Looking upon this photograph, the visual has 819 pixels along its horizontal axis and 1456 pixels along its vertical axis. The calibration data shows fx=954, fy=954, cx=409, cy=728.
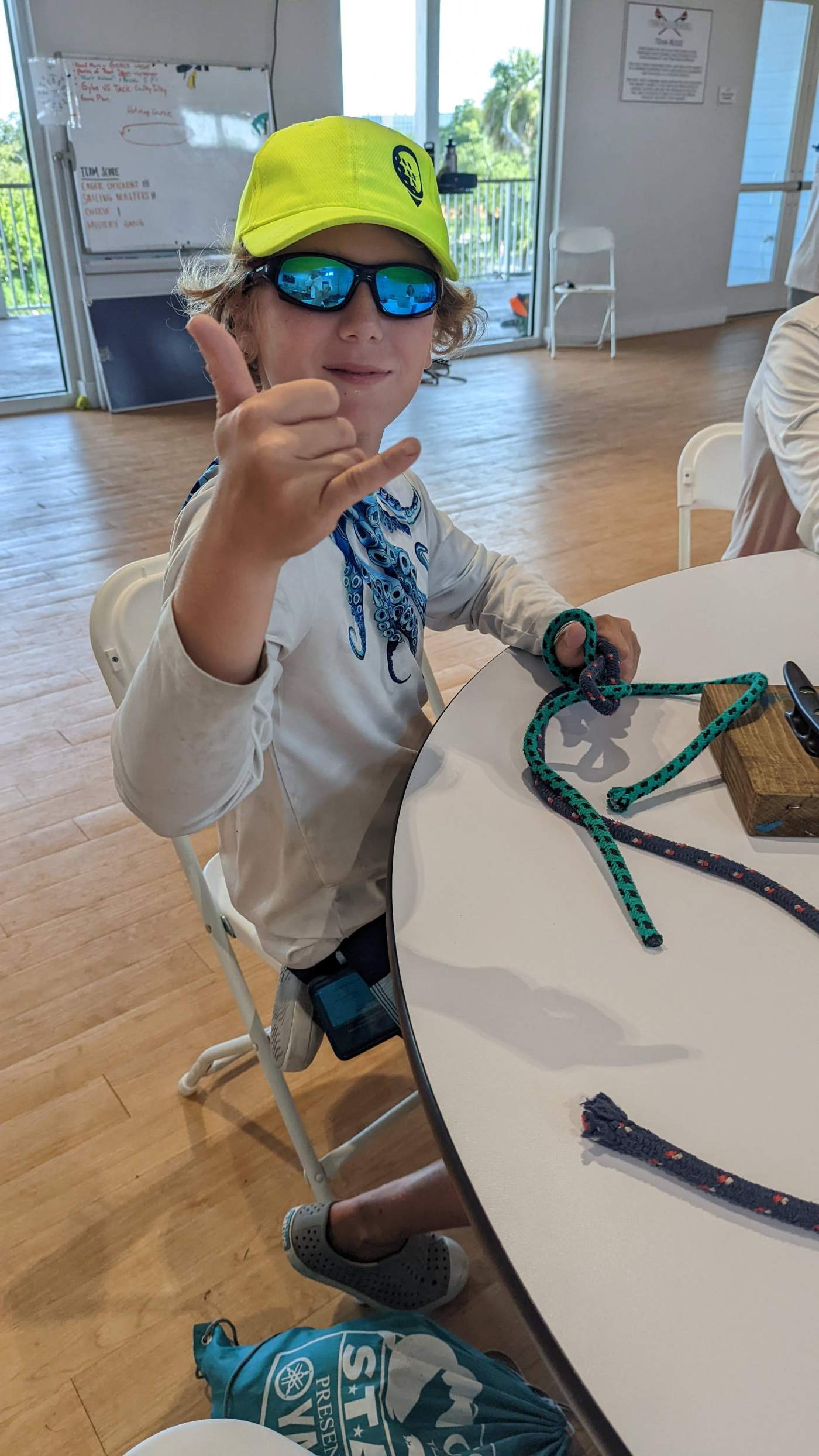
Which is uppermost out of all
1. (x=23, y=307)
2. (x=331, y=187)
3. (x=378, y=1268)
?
(x=331, y=187)

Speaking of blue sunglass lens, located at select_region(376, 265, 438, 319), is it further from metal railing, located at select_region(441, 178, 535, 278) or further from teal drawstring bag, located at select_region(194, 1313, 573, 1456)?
metal railing, located at select_region(441, 178, 535, 278)

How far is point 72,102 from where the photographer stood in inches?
207

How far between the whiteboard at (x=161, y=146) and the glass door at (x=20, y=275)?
35cm

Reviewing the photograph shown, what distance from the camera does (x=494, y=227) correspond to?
7992mm

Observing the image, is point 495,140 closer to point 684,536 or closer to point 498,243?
point 498,243

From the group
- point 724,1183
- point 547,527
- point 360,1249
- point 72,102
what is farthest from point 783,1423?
point 72,102

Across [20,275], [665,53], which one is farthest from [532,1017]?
[665,53]

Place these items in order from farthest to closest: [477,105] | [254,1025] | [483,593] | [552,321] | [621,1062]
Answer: [552,321], [477,105], [483,593], [254,1025], [621,1062]

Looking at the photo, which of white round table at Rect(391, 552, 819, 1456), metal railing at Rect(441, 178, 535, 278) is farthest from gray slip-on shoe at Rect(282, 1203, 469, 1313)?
metal railing at Rect(441, 178, 535, 278)

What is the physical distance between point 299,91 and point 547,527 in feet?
13.2

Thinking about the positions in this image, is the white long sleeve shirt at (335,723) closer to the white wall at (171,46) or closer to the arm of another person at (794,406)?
the arm of another person at (794,406)

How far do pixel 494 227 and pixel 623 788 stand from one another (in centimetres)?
835

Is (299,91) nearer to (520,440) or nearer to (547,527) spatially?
(520,440)

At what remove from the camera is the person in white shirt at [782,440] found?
1576 mm
